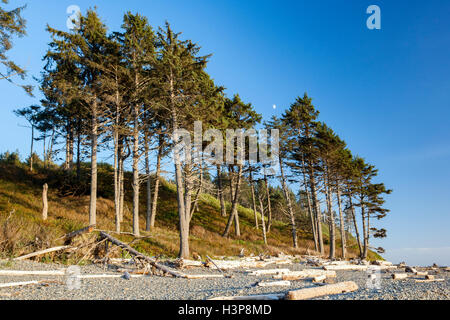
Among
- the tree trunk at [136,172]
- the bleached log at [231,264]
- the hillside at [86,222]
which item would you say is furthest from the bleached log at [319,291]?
the tree trunk at [136,172]

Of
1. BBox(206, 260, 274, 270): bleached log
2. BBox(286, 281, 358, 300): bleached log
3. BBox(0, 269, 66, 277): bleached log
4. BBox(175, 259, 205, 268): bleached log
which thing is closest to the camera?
Answer: BBox(286, 281, 358, 300): bleached log

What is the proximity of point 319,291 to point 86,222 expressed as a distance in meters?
18.4

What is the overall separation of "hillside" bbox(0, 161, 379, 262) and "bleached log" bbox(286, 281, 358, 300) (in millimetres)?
7553

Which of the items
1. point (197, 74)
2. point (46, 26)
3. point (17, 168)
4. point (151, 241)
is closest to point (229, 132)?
point (197, 74)

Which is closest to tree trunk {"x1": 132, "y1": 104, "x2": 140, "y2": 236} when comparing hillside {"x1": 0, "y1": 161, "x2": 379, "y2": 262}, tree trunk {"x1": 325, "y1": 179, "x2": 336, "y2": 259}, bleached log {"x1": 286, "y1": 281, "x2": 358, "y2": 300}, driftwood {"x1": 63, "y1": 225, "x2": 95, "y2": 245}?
hillside {"x1": 0, "y1": 161, "x2": 379, "y2": 262}

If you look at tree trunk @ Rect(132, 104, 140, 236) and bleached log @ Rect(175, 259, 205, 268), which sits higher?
tree trunk @ Rect(132, 104, 140, 236)

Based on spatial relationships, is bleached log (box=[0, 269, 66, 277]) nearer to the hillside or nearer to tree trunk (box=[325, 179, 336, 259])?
the hillside

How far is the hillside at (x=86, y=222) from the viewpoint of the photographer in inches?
424

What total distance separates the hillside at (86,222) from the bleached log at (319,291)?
7553 millimetres

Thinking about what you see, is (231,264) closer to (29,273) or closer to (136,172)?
(29,273)

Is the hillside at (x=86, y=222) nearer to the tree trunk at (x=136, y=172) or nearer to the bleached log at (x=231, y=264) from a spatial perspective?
the tree trunk at (x=136, y=172)

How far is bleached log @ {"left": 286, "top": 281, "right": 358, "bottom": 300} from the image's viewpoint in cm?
467

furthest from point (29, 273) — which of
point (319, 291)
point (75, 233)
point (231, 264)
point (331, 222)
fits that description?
point (331, 222)
